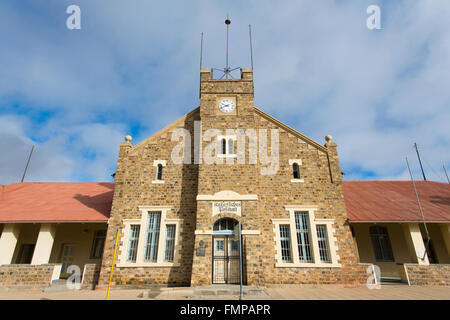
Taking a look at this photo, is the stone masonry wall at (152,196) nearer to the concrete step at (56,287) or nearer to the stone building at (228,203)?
the stone building at (228,203)

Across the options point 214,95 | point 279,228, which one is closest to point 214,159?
point 214,95

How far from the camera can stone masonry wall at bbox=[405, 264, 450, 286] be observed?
10891mm

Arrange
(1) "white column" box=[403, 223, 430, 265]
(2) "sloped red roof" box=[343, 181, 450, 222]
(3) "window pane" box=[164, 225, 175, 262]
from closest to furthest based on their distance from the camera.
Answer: (3) "window pane" box=[164, 225, 175, 262]
(1) "white column" box=[403, 223, 430, 265]
(2) "sloped red roof" box=[343, 181, 450, 222]

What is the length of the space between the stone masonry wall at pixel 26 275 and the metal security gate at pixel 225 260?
25.1 ft

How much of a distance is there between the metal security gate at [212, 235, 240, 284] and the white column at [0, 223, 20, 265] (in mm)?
10251

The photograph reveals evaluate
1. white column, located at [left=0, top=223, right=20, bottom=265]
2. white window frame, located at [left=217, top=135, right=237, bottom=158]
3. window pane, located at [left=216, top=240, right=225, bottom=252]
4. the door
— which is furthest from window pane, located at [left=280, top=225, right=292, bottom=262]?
white column, located at [left=0, top=223, right=20, bottom=265]

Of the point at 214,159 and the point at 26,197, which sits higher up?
the point at 214,159

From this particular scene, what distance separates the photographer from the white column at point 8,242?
11.6m

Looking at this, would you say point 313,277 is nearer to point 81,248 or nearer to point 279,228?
point 279,228

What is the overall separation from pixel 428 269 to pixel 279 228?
7203 millimetres

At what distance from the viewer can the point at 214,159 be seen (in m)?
12.3

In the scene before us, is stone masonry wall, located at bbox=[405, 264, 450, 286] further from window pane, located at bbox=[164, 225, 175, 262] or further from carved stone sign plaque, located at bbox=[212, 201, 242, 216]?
window pane, located at bbox=[164, 225, 175, 262]

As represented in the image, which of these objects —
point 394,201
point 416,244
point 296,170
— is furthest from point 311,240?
point 394,201

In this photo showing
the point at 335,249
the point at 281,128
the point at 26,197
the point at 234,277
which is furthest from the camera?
the point at 26,197
